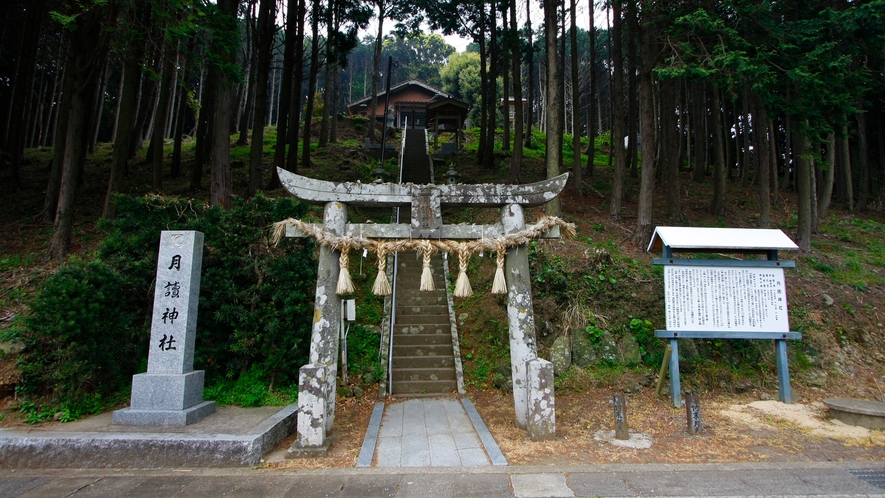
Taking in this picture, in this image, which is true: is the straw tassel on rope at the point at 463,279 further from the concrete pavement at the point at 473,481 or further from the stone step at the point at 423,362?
the stone step at the point at 423,362

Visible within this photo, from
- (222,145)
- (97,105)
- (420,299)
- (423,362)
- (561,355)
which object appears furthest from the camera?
(97,105)

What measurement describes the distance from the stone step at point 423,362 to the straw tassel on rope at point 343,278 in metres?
3.21

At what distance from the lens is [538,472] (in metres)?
4.91

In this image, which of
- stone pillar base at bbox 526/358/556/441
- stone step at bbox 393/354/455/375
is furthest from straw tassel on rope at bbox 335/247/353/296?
stone step at bbox 393/354/455/375

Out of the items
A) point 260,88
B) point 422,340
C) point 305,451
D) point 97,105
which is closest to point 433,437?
point 305,451

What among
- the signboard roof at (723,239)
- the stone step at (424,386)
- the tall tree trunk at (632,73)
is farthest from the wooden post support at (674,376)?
the tall tree trunk at (632,73)

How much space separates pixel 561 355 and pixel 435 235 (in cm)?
361

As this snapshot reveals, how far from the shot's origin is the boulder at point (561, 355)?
814 centimetres

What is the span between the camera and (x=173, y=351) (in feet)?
20.7

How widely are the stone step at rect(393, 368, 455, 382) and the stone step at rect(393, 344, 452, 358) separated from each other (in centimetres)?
44

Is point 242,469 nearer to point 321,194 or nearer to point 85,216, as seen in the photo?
point 321,194

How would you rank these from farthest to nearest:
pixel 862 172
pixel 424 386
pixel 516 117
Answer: pixel 862 172, pixel 516 117, pixel 424 386

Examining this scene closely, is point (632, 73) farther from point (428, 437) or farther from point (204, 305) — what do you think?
point (204, 305)

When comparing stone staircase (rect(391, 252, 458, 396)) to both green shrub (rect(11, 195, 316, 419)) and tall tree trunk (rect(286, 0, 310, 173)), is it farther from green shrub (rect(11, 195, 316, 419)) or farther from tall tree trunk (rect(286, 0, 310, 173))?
tall tree trunk (rect(286, 0, 310, 173))
